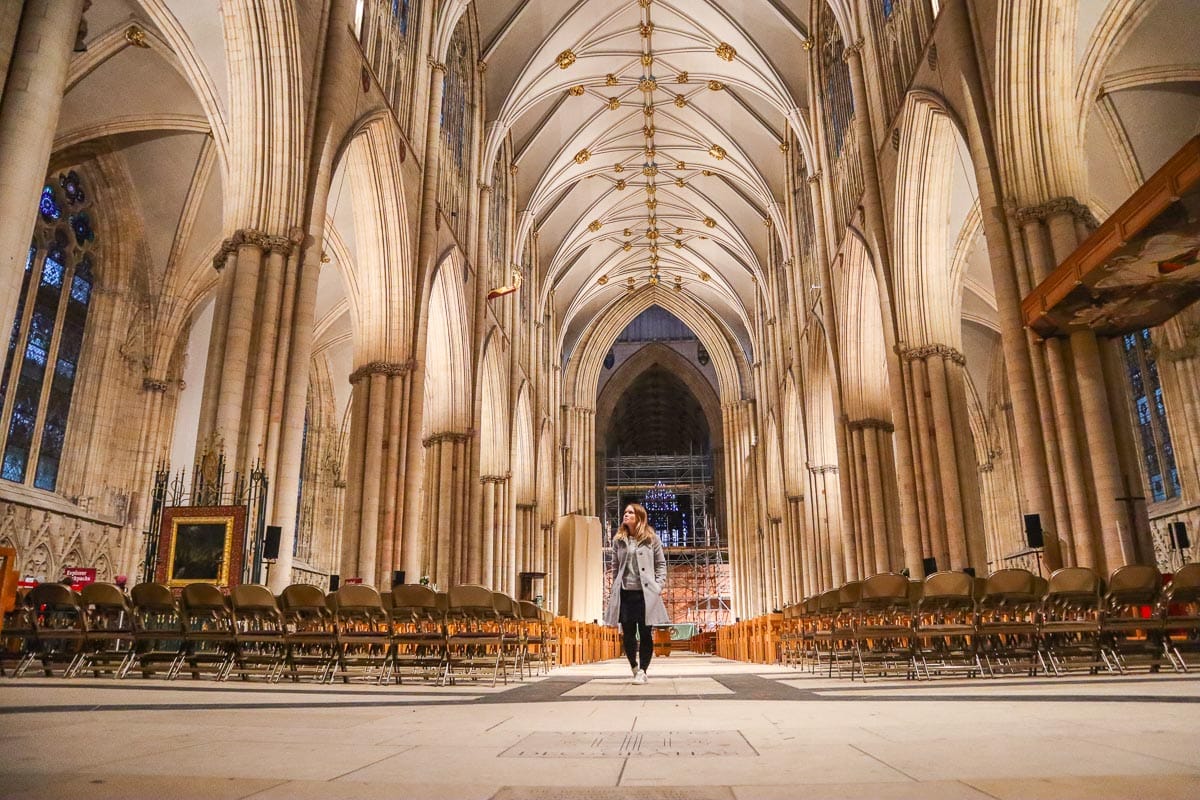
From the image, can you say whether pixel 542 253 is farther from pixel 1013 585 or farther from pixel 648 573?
pixel 1013 585

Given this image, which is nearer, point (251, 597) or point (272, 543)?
point (251, 597)

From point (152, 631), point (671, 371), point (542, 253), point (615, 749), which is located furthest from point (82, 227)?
point (671, 371)

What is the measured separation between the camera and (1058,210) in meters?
9.52

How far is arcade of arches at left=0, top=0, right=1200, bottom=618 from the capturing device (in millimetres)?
9453

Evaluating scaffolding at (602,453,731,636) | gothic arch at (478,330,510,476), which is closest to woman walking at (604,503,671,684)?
gothic arch at (478,330,510,476)

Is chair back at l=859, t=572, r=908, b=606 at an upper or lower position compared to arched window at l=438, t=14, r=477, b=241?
lower

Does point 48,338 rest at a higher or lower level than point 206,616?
higher

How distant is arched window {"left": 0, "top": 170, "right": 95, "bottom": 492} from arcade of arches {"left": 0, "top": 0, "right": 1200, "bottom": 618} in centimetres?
7

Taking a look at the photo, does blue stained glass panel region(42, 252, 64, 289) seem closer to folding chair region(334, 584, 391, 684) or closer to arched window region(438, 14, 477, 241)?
arched window region(438, 14, 477, 241)

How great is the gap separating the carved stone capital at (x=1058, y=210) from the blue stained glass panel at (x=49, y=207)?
16.9 meters

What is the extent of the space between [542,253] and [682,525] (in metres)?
17.5

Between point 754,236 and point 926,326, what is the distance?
51.6 feet

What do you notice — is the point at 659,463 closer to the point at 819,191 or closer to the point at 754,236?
the point at 754,236

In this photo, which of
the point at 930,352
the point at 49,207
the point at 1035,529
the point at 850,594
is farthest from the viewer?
the point at 49,207
